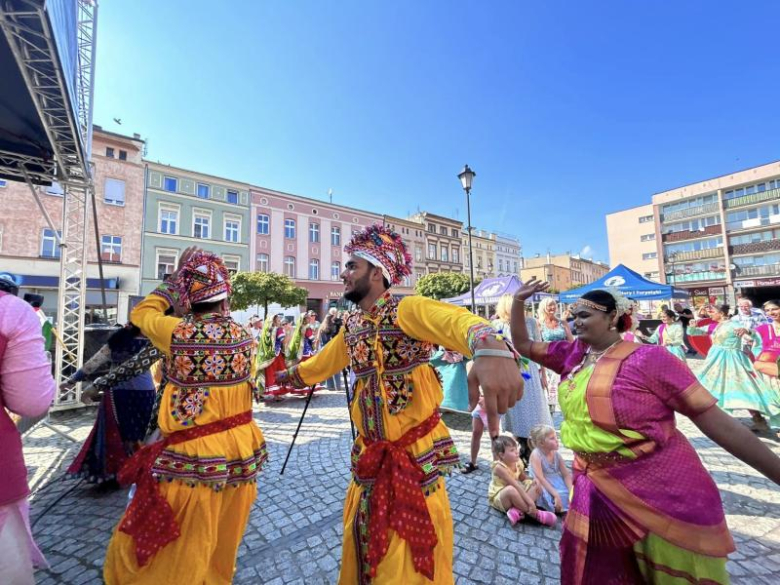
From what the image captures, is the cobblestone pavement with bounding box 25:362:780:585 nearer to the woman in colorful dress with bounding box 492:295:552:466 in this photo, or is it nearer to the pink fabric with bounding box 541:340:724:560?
the pink fabric with bounding box 541:340:724:560

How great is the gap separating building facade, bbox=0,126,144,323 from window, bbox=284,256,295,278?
10.5 metres

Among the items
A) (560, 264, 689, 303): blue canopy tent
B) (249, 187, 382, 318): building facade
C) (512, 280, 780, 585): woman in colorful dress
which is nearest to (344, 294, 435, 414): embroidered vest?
(512, 280, 780, 585): woman in colorful dress

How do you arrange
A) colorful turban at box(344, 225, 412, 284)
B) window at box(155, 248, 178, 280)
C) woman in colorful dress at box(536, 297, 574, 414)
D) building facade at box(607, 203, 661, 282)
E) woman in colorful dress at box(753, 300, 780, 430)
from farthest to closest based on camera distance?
1. building facade at box(607, 203, 661, 282)
2. window at box(155, 248, 178, 280)
3. woman in colorful dress at box(536, 297, 574, 414)
4. woman in colorful dress at box(753, 300, 780, 430)
5. colorful turban at box(344, 225, 412, 284)

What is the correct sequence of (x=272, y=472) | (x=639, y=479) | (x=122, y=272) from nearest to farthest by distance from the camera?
(x=639, y=479) → (x=272, y=472) → (x=122, y=272)

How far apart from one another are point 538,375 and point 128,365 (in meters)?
4.44

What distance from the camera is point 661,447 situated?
1.63 metres

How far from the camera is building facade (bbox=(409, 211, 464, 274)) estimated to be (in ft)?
139

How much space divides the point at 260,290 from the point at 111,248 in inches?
380

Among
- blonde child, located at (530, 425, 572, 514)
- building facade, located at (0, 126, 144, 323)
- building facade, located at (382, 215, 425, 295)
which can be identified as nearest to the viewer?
blonde child, located at (530, 425, 572, 514)

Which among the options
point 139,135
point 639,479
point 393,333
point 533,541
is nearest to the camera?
point 639,479

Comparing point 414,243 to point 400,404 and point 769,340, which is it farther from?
point 400,404

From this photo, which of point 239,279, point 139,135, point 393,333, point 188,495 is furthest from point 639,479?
point 139,135

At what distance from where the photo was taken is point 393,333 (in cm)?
178

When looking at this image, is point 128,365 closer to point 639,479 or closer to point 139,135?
point 639,479
